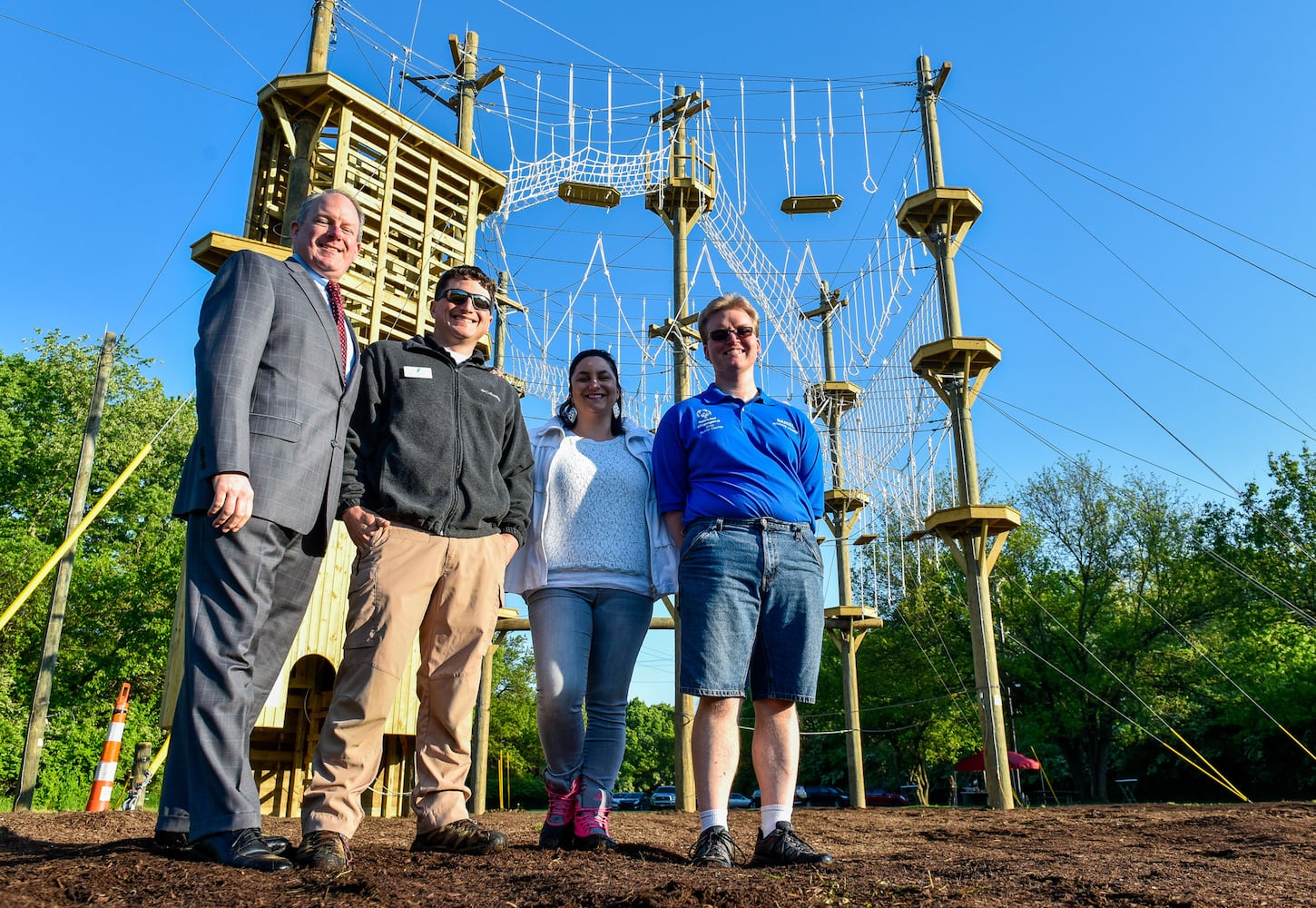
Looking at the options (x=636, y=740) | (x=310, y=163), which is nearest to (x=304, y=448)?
(x=310, y=163)

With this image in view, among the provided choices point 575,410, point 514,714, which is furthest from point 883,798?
point 575,410

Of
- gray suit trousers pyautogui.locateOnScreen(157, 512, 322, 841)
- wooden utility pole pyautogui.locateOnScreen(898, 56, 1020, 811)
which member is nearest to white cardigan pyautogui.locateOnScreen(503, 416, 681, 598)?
gray suit trousers pyautogui.locateOnScreen(157, 512, 322, 841)

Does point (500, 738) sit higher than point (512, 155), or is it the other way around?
point (512, 155)

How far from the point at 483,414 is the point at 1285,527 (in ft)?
104

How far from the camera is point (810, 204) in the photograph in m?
12.7

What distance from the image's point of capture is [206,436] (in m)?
2.49

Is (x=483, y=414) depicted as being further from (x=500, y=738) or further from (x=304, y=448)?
(x=500, y=738)

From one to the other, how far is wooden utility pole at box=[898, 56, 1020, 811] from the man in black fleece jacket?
8116 mm

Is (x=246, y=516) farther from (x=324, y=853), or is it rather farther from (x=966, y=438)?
(x=966, y=438)

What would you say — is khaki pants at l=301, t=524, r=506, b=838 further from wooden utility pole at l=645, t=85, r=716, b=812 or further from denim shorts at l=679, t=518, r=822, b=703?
wooden utility pole at l=645, t=85, r=716, b=812

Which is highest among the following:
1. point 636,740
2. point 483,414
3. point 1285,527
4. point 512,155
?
point 512,155

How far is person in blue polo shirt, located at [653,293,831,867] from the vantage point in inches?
112

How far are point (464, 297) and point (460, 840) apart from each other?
5.93ft

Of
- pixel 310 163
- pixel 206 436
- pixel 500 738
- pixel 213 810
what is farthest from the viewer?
pixel 500 738
